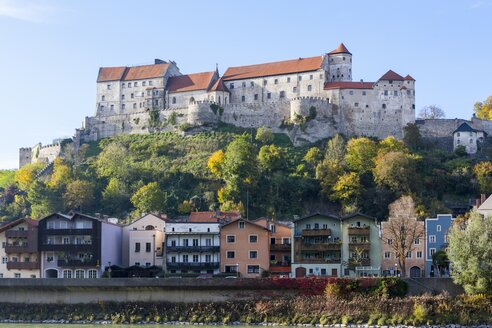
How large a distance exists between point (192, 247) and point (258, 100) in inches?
2103

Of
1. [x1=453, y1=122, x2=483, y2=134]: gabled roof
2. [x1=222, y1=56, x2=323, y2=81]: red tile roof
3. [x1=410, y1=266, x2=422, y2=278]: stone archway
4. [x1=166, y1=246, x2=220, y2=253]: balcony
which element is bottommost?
[x1=410, y1=266, x2=422, y2=278]: stone archway

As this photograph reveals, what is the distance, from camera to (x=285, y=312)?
64.3 m

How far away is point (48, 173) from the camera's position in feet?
405

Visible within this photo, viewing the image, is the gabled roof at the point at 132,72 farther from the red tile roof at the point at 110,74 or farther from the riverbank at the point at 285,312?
the riverbank at the point at 285,312

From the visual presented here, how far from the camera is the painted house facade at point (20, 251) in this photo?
7856cm

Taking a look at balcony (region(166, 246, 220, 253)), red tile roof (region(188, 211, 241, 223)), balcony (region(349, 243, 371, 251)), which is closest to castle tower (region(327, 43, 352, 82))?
red tile roof (region(188, 211, 241, 223))

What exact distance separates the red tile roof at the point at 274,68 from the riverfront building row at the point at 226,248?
50332 millimetres

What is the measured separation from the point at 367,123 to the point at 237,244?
159 ft

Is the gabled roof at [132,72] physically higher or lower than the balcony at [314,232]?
higher

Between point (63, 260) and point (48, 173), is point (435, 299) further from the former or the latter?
point (48, 173)

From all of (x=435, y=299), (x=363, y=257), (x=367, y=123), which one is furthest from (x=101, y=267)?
(x=367, y=123)

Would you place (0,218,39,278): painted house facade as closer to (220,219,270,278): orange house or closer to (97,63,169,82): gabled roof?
(220,219,270,278): orange house

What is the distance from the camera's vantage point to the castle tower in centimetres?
12675

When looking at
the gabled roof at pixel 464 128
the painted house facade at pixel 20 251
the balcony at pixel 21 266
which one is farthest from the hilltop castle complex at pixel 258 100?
the balcony at pixel 21 266
